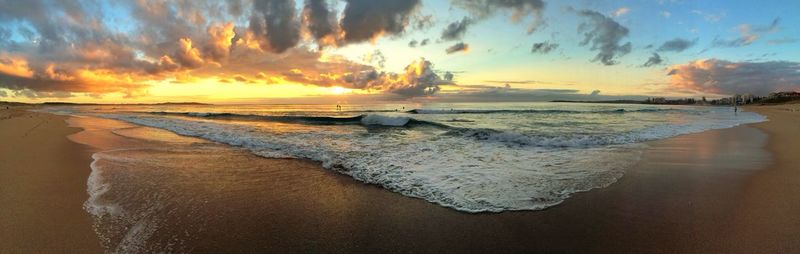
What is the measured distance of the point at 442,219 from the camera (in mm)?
4582

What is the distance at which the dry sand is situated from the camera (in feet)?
12.0

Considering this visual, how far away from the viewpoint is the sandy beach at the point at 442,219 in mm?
3691

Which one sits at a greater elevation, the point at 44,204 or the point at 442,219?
the point at 44,204

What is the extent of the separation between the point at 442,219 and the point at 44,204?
4908mm

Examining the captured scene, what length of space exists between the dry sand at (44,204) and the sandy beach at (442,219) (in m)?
0.02

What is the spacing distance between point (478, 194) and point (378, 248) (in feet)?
8.18

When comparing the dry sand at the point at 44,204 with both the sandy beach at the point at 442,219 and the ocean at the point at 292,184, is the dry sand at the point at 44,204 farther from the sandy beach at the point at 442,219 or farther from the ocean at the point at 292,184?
the ocean at the point at 292,184

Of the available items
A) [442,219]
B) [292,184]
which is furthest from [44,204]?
[442,219]

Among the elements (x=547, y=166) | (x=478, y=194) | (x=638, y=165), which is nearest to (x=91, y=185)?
(x=478, y=194)

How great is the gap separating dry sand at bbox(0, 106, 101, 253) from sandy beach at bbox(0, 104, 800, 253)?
0.05 feet

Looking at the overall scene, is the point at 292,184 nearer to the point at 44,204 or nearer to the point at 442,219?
the point at 442,219

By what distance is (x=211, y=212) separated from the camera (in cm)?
477

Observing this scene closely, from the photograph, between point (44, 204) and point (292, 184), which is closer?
point (44, 204)

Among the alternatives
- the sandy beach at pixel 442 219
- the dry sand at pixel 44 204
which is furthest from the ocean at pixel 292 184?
the dry sand at pixel 44 204
